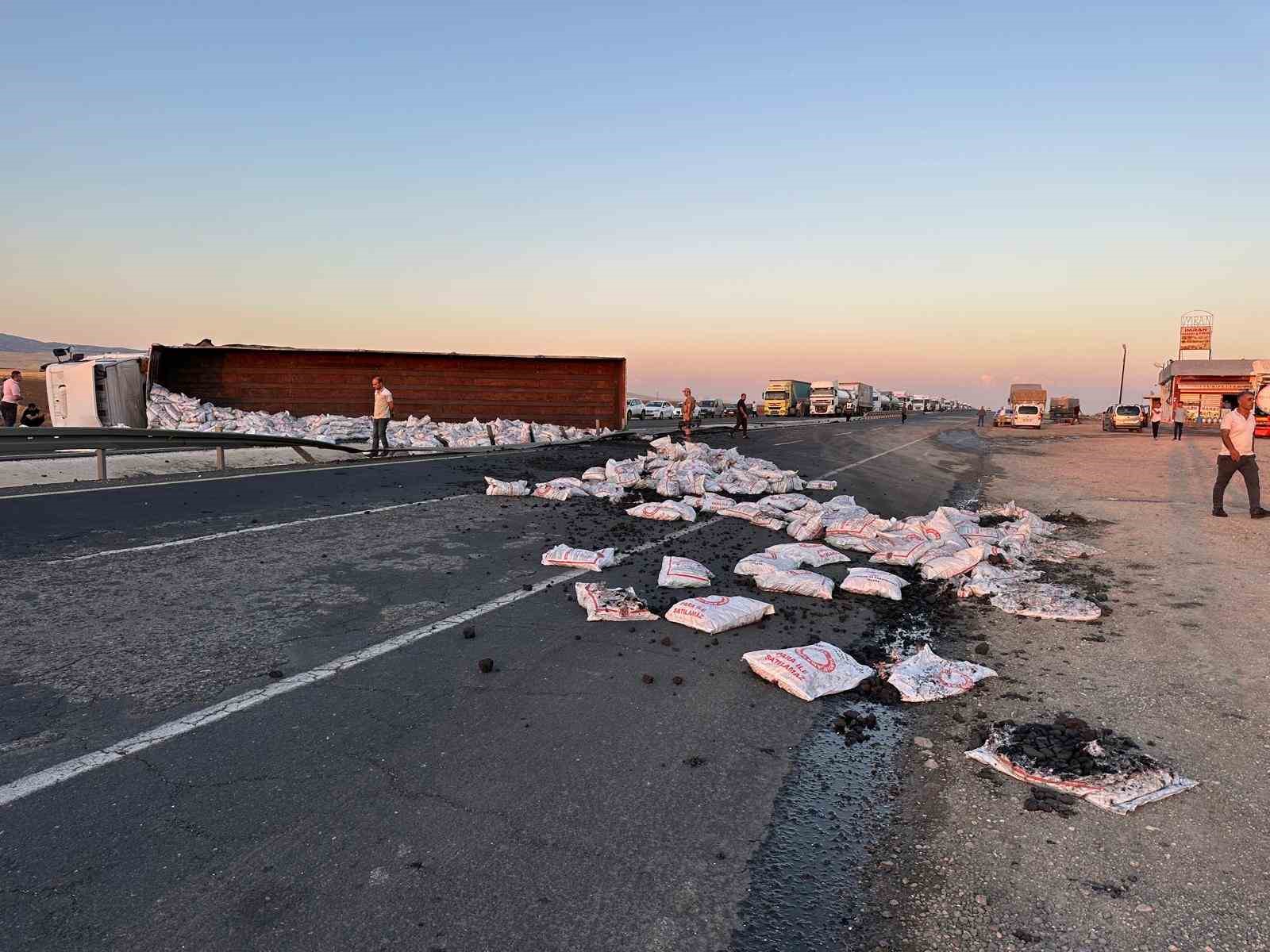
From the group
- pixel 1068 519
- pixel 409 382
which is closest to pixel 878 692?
pixel 1068 519

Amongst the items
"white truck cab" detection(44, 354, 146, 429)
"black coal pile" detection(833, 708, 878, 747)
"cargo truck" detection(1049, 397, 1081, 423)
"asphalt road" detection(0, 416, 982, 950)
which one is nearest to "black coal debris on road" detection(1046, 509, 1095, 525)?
"asphalt road" detection(0, 416, 982, 950)

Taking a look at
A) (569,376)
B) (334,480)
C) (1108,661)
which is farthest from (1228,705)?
(569,376)

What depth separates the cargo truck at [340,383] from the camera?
21.6m

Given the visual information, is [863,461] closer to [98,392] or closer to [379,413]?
[379,413]

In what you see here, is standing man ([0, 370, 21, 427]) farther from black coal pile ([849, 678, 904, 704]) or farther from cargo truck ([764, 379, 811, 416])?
cargo truck ([764, 379, 811, 416])

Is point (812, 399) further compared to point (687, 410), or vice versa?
point (812, 399)

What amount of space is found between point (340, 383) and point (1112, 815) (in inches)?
976

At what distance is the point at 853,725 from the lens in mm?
3713

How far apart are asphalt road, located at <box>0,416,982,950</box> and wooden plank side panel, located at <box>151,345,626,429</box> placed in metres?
18.0

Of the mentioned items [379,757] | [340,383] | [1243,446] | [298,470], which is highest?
[340,383]

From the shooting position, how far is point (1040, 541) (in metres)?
8.89

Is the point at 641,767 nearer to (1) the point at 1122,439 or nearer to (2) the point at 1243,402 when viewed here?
(2) the point at 1243,402

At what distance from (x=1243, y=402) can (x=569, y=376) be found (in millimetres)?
18933

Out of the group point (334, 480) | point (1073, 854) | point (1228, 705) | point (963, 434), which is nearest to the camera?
point (1073, 854)
